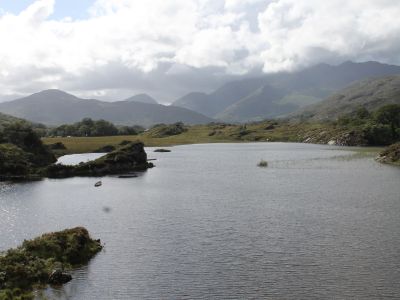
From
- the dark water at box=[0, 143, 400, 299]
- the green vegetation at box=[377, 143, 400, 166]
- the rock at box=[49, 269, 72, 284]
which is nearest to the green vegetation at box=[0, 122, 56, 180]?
the dark water at box=[0, 143, 400, 299]

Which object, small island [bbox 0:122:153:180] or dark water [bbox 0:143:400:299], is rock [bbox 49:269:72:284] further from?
small island [bbox 0:122:153:180]

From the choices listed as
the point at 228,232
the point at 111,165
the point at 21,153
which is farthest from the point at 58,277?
the point at 21,153

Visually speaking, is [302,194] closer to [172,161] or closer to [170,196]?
[170,196]

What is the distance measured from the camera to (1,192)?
369 ft

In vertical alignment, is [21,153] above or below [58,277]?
above

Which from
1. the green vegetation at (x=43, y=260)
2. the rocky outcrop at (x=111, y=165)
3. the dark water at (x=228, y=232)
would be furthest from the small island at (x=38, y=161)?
the green vegetation at (x=43, y=260)

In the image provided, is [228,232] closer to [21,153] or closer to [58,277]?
[58,277]

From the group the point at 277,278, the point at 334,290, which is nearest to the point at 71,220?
the point at 277,278

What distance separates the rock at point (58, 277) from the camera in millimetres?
48750

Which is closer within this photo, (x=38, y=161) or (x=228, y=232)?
(x=228, y=232)

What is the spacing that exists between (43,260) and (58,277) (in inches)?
164

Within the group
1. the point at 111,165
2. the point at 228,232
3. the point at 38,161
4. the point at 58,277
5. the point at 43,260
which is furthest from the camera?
the point at 38,161

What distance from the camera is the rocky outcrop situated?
14850 cm

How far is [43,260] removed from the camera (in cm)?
5212
